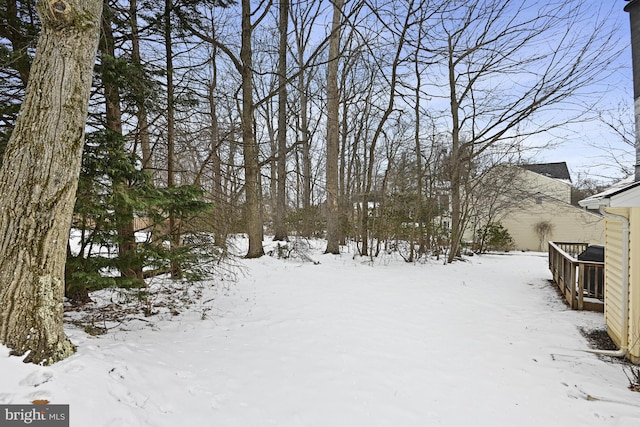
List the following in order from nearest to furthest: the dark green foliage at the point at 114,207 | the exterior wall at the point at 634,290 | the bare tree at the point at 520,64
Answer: the dark green foliage at the point at 114,207 < the exterior wall at the point at 634,290 < the bare tree at the point at 520,64

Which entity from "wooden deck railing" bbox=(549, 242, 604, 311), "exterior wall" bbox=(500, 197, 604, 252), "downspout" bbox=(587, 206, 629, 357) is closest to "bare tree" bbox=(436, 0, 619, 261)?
"wooden deck railing" bbox=(549, 242, 604, 311)

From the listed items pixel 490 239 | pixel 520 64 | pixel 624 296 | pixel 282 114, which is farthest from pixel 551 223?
pixel 624 296

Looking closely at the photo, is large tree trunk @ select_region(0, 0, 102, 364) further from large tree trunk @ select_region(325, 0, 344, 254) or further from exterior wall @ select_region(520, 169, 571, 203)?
exterior wall @ select_region(520, 169, 571, 203)

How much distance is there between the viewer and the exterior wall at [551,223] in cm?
1877

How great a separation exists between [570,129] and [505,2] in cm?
356

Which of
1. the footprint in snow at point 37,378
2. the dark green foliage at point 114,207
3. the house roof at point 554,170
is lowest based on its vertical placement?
the footprint in snow at point 37,378

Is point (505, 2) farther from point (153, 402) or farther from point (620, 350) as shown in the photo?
point (153, 402)

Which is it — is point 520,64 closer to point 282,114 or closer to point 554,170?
point 282,114

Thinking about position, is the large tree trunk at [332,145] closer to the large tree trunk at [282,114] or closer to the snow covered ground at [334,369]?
the large tree trunk at [282,114]

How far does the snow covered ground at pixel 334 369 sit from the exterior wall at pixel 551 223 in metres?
16.9

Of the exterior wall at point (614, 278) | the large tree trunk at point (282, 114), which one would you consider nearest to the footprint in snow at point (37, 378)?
the exterior wall at point (614, 278)

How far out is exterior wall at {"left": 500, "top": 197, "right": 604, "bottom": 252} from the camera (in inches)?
739

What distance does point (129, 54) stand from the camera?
457cm

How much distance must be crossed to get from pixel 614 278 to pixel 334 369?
3.93 metres
